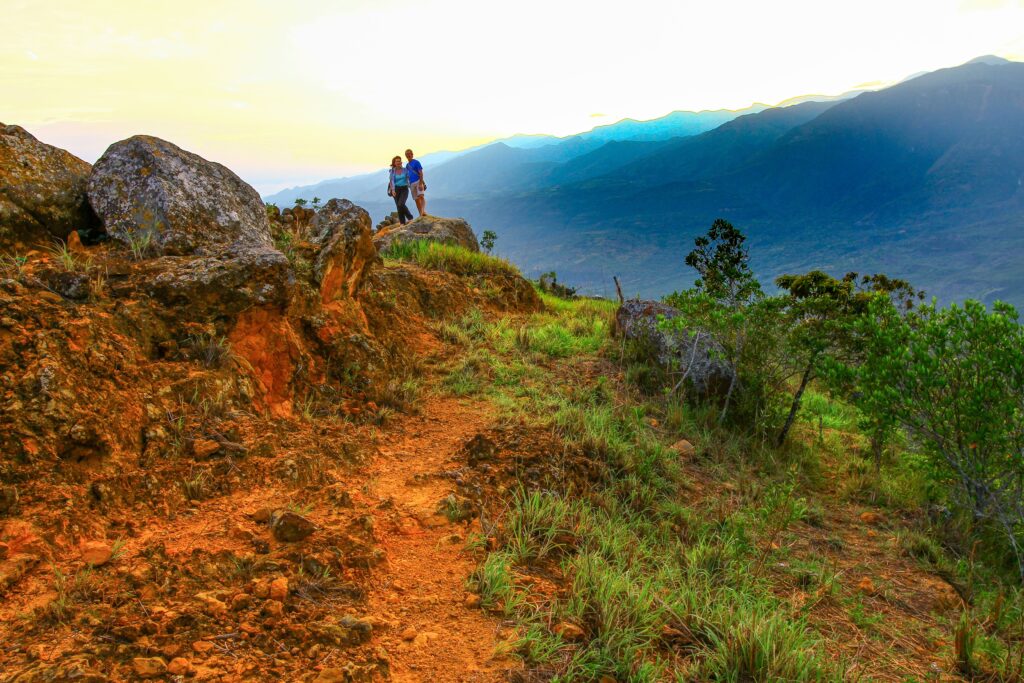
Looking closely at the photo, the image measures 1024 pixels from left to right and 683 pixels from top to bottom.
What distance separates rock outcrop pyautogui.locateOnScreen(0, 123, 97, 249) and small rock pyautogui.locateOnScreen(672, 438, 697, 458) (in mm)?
6051

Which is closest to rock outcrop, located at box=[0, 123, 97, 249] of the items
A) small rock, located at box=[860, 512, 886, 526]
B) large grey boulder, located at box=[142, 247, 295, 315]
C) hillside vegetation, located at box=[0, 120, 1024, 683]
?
hillside vegetation, located at box=[0, 120, 1024, 683]

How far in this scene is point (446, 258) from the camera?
10.2 metres

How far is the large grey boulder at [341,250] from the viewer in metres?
5.88

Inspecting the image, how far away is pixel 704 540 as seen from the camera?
4.16 metres

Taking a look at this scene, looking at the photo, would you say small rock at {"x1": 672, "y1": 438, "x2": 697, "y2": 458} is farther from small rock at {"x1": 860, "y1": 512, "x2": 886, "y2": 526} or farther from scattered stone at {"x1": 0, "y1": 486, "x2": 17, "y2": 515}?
scattered stone at {"x1": 0, "y1": 486, "x2": 17, "y2": 515}

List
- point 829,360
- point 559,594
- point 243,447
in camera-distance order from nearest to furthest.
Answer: point 559,594 → point 243,447 → point 829,360

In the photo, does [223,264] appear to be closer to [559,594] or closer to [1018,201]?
[559,594]

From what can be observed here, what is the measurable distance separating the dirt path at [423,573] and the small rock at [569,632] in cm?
30

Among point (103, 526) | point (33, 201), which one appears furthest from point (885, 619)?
point (33, 201)

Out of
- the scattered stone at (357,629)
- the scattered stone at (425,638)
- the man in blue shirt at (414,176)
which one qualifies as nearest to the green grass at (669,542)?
the scattered stone at (425,638)

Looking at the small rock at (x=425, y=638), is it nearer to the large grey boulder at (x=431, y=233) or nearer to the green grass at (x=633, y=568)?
the green grass at (x=633, y=568)

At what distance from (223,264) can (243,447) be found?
1.78 meters

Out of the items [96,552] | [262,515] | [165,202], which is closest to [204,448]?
[262,515]

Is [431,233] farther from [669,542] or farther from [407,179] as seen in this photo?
[669,542]
